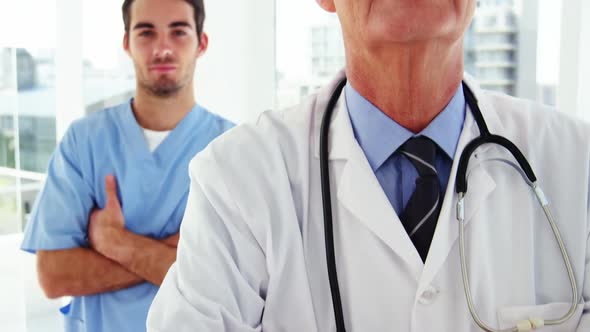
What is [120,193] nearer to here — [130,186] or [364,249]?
[130,186]

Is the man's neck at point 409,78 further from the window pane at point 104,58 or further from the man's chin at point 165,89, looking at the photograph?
the window pane at point 104,58

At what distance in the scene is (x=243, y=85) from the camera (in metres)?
2.40

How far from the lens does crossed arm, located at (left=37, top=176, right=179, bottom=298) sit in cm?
146

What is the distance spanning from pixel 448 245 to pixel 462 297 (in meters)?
0.07

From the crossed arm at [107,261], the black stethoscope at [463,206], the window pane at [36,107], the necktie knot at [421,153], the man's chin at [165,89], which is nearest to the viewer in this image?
the black stethoscope at [463,206]

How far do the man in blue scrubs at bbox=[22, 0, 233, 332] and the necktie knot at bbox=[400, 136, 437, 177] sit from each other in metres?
0.72

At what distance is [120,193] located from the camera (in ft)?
5.17

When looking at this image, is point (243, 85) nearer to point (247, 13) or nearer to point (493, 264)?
point (247, 13)

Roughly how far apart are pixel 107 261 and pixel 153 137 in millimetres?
353

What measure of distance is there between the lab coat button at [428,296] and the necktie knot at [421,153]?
16 cm

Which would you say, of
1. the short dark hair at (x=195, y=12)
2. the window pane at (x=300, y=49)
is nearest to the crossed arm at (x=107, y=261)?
the short dark hair at (x=195, y=12)

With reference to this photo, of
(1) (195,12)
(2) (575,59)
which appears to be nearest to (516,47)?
(2) (575,59)

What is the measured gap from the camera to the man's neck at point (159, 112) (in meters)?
1.67

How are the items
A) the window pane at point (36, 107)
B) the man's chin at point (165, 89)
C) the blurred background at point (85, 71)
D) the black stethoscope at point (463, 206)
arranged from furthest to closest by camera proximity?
1. the window pane at point (36, 107)
2. the blurred background at point (85, 71)
3. the man's chin at point (165, 89)
4. the black stethoscope at point (463, 206)
